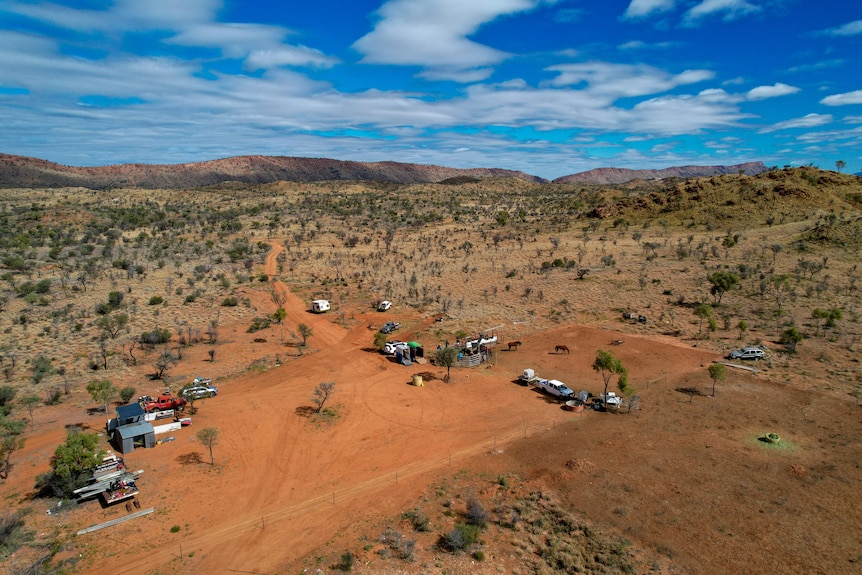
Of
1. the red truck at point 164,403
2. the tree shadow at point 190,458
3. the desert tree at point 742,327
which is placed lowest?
the tree shadow at point 190,458

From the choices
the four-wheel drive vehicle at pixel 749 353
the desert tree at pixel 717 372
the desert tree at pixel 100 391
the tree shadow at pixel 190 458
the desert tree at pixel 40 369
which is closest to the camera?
the tree shadow at pixel 190 458

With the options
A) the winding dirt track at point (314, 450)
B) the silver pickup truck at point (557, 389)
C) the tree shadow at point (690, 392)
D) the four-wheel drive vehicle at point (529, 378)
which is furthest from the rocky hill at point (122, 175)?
the tree shadow at point (690, 392)

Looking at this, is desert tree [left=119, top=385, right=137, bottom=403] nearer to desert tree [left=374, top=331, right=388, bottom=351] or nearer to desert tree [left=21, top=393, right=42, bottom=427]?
desert tree [left=21, top=393, right=42, bottom=427]

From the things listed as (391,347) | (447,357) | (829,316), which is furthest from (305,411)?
(829,316)

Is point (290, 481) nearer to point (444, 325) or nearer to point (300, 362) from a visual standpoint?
point (300, 362)

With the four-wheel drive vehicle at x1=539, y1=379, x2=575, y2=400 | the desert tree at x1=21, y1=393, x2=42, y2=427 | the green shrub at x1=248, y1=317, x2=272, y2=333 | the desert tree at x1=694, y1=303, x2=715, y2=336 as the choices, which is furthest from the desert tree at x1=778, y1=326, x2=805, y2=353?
the desert tree at x1=21, y1=393, x2=42, y2=427

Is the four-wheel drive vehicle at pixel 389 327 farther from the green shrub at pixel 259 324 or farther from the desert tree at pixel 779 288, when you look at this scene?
the desert tree at pixel 779 288

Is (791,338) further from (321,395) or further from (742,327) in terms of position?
(321,395)
